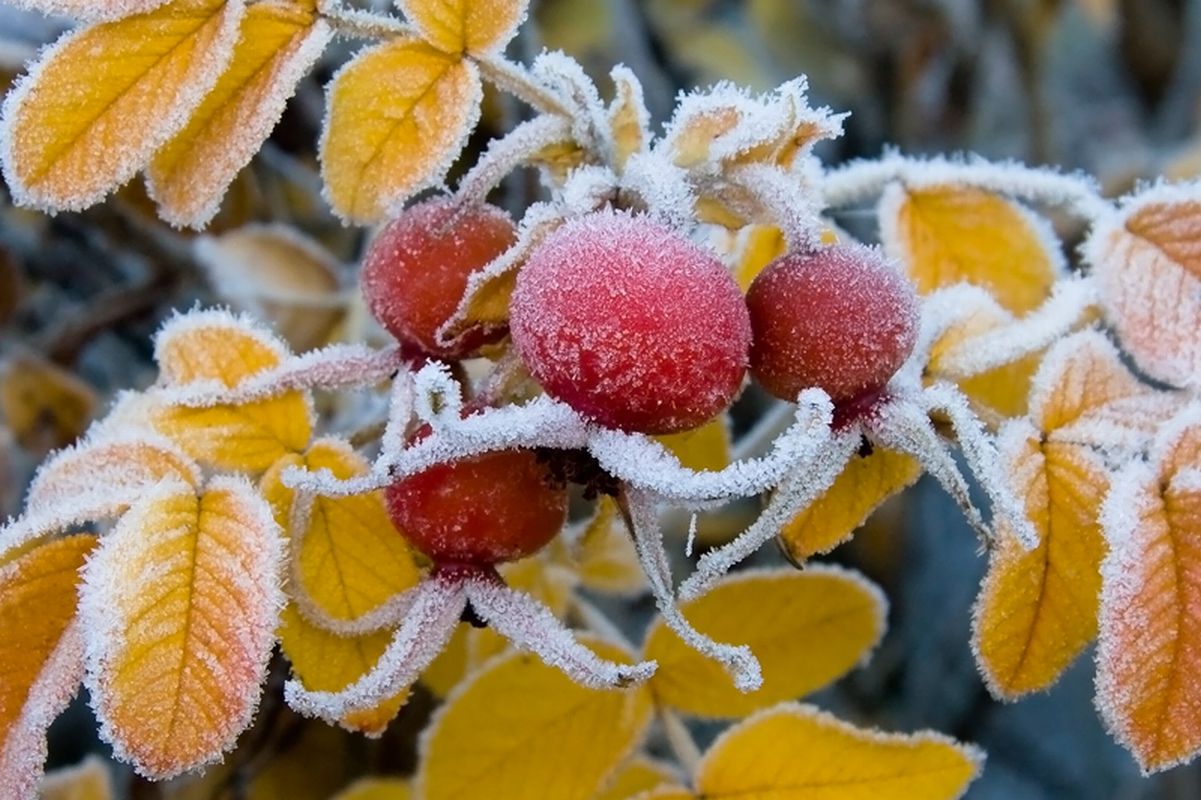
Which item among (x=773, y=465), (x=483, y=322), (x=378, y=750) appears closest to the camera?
(x=773, y=465)

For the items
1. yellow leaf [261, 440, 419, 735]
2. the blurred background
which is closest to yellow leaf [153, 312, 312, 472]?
yellow leaf [261, 440, 419, 735]

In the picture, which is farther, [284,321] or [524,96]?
[284,321]

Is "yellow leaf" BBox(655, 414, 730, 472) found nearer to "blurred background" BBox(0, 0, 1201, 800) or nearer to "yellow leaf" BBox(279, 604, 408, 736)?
"yellow leaf" BBox(279, 604, 408, 736)

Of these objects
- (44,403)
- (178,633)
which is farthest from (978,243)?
(44,403)

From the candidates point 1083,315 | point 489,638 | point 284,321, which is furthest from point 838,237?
point 284,321

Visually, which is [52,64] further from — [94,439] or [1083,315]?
[1083,315]

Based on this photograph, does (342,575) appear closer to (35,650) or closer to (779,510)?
(35,650)
